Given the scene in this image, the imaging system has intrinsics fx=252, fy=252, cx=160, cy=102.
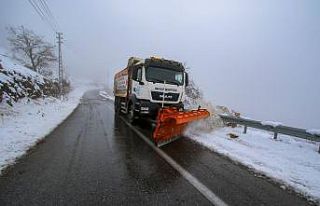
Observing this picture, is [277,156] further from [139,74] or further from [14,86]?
[14,86]

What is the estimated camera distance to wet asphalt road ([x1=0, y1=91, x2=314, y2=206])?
4.18 meters

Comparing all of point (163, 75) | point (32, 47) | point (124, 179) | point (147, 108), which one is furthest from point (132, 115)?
point (32, 47)

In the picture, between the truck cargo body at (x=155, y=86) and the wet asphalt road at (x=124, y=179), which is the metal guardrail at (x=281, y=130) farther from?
the wet asphalt road at (x=124, y=179)

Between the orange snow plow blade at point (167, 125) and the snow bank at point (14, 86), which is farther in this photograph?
the snow bank at point (14, 86)

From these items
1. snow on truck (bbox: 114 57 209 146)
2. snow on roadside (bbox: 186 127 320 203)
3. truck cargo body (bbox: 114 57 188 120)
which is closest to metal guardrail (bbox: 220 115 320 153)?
snow on roadside (bbox: 186 127 320 203)

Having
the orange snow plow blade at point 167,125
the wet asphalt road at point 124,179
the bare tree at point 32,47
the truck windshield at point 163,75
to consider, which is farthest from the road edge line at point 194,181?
the bare tree at point 32,47

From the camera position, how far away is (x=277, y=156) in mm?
7363

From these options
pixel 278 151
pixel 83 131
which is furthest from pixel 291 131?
pixel 83 131

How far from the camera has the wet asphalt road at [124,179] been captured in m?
4.18

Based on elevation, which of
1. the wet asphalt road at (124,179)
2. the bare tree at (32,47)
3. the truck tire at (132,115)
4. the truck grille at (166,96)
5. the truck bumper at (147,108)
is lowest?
the wet asphalt road at (124,179)

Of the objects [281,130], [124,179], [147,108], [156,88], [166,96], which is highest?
[156,88]

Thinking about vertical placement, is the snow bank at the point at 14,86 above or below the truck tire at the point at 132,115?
above

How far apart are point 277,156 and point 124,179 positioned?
4.74 m

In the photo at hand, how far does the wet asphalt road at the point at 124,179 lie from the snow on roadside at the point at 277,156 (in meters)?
0.41
